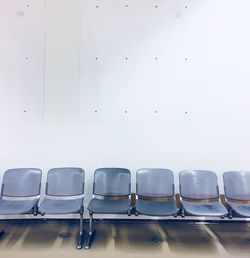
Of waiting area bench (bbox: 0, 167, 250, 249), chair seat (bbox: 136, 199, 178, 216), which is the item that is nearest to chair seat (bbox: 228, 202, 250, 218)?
waiting area bench (bbox: 0, 167, 250, 249)

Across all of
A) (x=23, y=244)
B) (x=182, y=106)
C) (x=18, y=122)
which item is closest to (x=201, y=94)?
(x=182, y=106)

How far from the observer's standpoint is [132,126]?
3475 mm

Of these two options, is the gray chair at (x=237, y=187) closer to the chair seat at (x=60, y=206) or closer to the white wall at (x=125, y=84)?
the white wall at (x=125, y=84)

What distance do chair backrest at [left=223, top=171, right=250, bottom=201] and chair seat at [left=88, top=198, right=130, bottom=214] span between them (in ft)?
4.08

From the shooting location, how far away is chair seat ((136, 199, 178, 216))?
2.85 metres

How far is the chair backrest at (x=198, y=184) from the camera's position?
3.22 metres

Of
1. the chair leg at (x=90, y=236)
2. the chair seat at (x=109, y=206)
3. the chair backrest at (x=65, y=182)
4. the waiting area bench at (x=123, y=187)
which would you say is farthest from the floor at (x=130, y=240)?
the chair backrest at (x=65, y=182)

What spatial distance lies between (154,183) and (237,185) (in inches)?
40.2

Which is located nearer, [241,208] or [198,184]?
[241,208]

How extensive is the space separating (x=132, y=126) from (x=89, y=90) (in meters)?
0.74

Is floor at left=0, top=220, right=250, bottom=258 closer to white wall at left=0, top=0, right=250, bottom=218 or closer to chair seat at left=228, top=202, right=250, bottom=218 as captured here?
chair seat at left=228, top=202, right=250, bottom=218

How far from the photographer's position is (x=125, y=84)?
11.4 feet

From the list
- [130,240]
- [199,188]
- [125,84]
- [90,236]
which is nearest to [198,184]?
[199,188]

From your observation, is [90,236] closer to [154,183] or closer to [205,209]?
[154,183]
